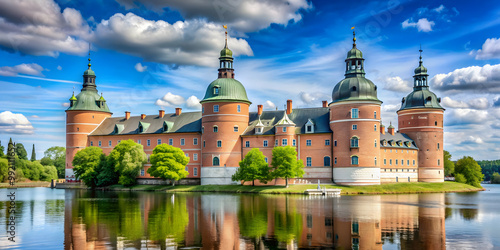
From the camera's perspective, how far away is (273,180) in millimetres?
70375

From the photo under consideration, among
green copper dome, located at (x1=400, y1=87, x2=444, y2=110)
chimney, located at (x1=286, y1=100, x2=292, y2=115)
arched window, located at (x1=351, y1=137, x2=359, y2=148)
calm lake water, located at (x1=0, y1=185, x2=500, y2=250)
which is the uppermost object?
green copper dome, located at (x1=400, y1=87, x2=444, y2=110)

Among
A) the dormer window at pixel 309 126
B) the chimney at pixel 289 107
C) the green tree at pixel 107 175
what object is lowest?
the green tree at pixel 107 175

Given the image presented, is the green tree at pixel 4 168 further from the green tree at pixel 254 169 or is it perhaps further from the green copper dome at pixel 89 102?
the green tree at pixel 254 169

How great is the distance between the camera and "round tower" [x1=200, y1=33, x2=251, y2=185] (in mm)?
71938

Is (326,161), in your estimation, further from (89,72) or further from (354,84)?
(89,72)

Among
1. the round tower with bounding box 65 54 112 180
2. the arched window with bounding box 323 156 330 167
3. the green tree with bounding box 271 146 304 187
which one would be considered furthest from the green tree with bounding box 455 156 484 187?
the round tower with bounding box 65 54 112 180

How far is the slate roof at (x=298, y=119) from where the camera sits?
71.7 metres

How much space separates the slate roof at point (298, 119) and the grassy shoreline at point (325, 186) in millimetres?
10457

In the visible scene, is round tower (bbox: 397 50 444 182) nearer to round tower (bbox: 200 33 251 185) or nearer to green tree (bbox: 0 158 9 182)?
round tower (bbox: 200 33 251 185)

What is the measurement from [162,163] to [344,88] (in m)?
30.4

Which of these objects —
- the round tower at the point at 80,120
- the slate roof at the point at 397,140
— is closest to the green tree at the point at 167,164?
the round tower at the point at 80,120

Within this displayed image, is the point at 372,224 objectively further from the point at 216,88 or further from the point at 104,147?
the point at 104,147

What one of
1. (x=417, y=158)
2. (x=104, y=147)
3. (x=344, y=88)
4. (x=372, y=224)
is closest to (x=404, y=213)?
(x=372, y=224)

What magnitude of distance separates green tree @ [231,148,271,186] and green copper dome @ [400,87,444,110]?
33.6m
